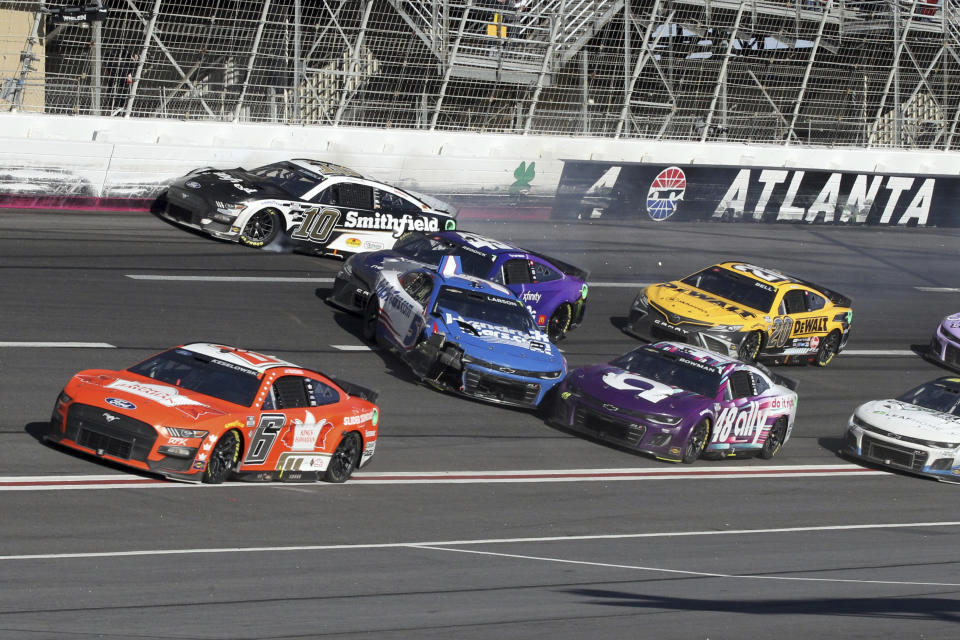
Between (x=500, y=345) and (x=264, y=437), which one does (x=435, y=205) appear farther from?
(x=264, y=437)

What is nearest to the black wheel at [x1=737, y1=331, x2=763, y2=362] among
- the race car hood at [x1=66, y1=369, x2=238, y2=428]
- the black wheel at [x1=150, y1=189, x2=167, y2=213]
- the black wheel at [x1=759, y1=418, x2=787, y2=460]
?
the black wheel at [x1=759, y1=418, x2=787, y2=460]

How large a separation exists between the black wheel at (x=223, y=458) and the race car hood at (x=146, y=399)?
0.24 meters

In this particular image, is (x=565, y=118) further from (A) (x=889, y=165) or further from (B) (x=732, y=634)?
(B) (x=732, y=634)

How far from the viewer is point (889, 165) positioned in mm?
33500

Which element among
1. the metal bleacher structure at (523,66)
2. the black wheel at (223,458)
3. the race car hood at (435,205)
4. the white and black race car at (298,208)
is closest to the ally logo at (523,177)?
the metal bleacher structure at (523,66)

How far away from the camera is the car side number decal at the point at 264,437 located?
1158 centimetres

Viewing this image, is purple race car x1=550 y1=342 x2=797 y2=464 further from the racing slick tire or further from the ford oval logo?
the ford oval logo

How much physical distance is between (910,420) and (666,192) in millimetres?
13128

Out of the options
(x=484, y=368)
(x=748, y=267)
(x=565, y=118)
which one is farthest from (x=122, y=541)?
(x=565, y=118)

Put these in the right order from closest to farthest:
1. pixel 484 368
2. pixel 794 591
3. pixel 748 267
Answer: pixel 794 591 < pixel 484 368 < pixel 748 267

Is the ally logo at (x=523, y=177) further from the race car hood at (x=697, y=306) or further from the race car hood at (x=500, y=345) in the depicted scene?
the race car hood at (x=500, y=345)

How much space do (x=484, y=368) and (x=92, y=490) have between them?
228 inches

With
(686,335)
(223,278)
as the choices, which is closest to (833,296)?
(686,335)

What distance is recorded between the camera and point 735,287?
20.3 meters
